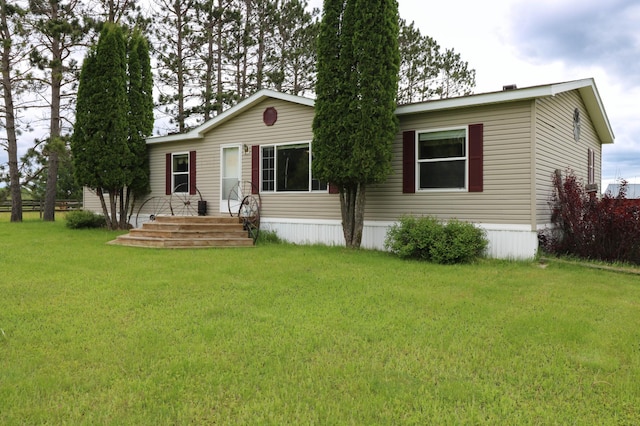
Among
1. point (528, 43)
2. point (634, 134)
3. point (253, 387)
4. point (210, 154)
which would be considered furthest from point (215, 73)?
point (253, 387)

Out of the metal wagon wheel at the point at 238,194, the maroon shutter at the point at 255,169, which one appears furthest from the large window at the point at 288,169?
the metal wagon wheel at the point at 238,194

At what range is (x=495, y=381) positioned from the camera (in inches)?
103

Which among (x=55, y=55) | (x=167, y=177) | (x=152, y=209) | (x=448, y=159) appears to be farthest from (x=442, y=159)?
(x=55, y=55)

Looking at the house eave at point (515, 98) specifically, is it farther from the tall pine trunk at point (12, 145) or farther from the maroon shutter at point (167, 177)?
the tall pine trunk at point (12, 145)

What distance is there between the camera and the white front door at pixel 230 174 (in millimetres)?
11039

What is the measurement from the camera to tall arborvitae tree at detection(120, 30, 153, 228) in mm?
12355

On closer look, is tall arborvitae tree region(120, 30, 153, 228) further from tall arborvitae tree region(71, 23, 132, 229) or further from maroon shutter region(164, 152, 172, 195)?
maroon shutter region(164, 152, 172, 195)

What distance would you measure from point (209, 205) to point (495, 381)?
9875 mm

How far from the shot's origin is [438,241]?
7.17 metres

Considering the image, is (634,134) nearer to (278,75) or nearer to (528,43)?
(528,43)

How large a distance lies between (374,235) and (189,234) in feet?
13.3

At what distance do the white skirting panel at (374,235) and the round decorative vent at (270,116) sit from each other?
2.40 metres

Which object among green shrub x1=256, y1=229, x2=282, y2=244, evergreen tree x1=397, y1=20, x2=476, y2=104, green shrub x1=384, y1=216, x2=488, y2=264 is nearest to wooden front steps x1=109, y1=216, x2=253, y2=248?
Answer: green shrub x1=256, y1=229, x2=282, y2=244

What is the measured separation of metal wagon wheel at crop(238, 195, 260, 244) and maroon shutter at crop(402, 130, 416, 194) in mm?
3696
